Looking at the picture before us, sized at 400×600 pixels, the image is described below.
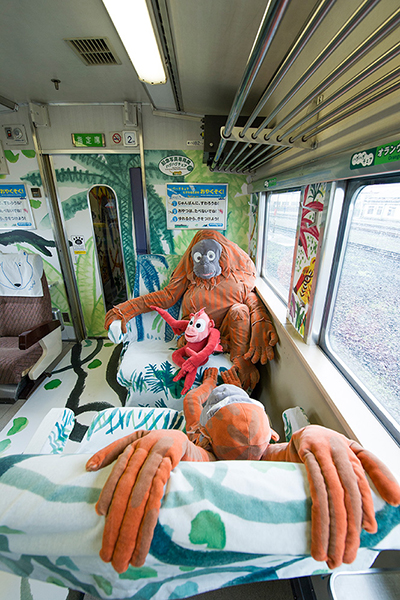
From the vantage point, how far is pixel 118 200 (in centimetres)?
319

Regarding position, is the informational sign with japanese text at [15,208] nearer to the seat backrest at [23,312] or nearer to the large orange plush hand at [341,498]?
the seat backrest at [23,312]

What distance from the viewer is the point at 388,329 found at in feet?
3.71

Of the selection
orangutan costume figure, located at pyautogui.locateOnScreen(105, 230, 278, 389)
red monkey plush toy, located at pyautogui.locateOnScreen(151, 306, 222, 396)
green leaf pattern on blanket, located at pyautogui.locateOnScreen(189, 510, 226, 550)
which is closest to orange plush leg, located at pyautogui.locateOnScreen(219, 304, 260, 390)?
orangutan costume figure, located at pyautogui.locateOnScreen(105, 230, 278, 389)

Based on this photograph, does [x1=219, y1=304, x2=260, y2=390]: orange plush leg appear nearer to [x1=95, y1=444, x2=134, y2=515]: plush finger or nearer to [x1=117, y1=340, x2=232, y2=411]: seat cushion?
[x1=117, y1=340, x2=232, y2=411]: seat cushion

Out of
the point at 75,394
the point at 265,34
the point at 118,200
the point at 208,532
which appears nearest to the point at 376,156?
the point at 265,34

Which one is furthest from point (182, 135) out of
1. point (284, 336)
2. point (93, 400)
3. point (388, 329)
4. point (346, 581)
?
point (346, 581)

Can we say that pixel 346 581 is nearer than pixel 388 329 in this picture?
Yes

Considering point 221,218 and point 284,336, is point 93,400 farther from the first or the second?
point 221,218

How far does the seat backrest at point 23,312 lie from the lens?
2951 millimetres

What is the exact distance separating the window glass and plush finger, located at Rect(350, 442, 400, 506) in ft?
1.55

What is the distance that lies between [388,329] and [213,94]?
217 cm

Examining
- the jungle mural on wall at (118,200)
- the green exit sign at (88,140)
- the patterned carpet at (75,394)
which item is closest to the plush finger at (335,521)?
the patterned carpet at (75,394)

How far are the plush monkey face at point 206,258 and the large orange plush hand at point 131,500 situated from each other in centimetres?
168

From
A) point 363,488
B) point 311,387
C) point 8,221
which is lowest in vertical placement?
point 311,387
